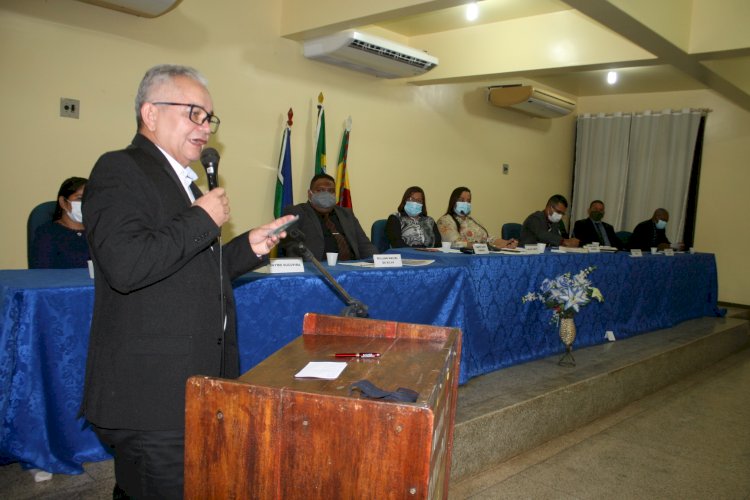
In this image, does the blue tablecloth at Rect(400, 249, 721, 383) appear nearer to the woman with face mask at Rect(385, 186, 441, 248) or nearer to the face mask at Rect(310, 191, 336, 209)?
the face mask at Rect(310, 191, 336, 209)

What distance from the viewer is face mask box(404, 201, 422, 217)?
14.9 feet

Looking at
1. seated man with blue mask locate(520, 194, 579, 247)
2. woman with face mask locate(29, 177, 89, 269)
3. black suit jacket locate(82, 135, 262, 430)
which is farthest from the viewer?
seated man with blue mask locate(520, 194, 579, 247)

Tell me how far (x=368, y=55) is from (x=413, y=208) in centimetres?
148

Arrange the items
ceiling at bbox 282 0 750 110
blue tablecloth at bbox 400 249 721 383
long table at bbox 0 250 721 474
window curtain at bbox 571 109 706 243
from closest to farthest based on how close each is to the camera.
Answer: long table at bbox 0 250 721 474 → blue tablecloth at bbox 400 249 721 383 → ceiling at bbox 282 0 750 110 → window curtain at bbox 571 109 706 243

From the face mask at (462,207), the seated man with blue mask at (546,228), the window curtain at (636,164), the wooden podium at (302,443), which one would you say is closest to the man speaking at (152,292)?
the wooden podium at (302,443)

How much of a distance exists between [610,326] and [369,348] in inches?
144

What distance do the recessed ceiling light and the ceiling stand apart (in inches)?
2.4

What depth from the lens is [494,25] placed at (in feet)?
18.8

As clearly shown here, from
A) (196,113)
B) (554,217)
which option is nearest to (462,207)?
(554,217)

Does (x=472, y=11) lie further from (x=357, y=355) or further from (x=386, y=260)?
(x=357, y=355)

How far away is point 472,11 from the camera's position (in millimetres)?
5324

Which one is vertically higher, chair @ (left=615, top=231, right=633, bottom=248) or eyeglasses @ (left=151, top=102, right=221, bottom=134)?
eyeglasses @ (left=151, top=102, right=221, bottom=134)

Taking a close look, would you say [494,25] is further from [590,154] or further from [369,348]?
[369,348]

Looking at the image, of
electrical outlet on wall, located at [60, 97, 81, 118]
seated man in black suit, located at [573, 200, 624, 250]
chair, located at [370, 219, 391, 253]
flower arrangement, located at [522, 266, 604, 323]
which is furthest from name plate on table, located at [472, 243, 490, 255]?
seated man in black suit, located at [573, 200, 624, 250]
